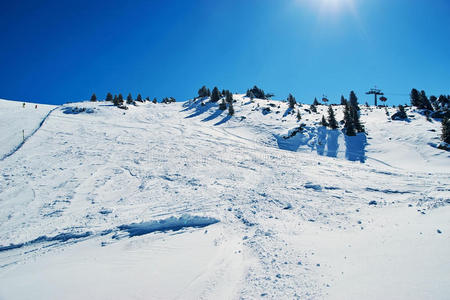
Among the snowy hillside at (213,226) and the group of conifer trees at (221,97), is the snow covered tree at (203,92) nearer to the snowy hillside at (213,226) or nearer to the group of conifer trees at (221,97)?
the group of conifer trees at (221,97)

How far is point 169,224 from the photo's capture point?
770 centimetres

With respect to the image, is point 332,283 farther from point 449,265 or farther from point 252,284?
point 449,265

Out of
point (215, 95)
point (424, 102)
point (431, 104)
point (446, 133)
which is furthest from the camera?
point (215, 95)

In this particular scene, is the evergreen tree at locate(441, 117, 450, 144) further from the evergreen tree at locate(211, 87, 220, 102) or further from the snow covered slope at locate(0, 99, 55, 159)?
the evergreen tree at locate(211, 87, 220, 102)

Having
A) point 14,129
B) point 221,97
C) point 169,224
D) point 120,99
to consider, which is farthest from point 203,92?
point 169,224

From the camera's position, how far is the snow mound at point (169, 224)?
292 inches

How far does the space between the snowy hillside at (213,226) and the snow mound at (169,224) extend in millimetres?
37

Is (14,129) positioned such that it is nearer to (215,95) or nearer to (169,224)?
(169,224)

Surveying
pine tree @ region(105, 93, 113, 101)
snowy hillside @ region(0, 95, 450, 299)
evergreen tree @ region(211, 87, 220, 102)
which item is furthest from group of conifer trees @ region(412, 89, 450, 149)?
pine tree @ region(105, 93, 113, 101)

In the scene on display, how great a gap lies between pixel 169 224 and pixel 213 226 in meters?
1.67

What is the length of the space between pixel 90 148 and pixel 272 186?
15080 millimetres

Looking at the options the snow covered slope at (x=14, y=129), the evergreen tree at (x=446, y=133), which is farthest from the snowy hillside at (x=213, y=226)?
the evergreen tree at (x=446, y=133)

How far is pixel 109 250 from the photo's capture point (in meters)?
6.36

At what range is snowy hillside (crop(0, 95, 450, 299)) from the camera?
15.5ft
